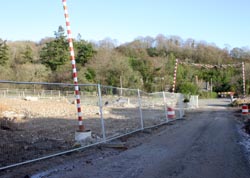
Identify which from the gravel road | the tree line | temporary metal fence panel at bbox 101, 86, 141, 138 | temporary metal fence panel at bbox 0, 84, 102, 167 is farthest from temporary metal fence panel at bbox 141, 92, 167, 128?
the tree line

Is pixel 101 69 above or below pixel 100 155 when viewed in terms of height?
above

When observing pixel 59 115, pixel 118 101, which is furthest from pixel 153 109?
pixel 59 115

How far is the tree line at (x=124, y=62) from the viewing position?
52438 millimetres

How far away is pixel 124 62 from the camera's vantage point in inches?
2137

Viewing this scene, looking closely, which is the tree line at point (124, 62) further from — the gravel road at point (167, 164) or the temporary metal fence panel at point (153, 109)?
the gravel road at point (167, 164)

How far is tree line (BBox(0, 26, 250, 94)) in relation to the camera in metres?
52.4

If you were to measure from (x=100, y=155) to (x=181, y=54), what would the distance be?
76.6m

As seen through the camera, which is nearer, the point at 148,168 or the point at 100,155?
the point at 148,168

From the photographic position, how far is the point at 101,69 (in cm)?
5569

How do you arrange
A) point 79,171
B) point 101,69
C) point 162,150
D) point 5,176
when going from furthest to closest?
point 101,69
point 162,150
point 79,171
point 5,176

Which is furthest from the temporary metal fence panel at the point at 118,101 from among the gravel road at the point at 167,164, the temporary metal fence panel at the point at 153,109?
the gravel road at the point at 167,164

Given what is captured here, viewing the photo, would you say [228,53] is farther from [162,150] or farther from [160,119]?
[162,150]

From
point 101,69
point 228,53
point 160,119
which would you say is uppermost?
point 228,53

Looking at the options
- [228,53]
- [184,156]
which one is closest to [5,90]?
[184,156]
